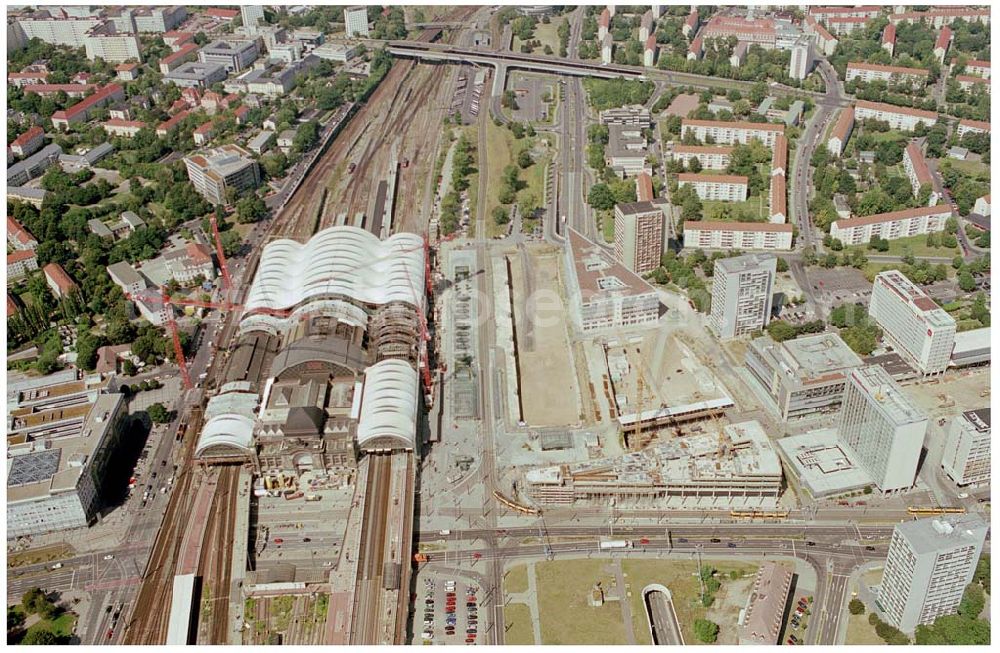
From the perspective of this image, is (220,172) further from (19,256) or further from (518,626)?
(518,626)

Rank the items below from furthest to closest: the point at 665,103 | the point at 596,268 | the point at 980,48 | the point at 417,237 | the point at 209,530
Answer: the point at 980,48
the point at 665,103
the point at 417,237
the point at 596,268
the point at 209,530

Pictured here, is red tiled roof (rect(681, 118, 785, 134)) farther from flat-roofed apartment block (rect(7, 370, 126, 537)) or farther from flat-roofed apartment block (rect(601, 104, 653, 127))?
flat-roofed apartment block (rect(7, 370, 126, 537))

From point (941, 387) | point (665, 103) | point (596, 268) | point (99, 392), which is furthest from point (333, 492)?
point (665, 103)

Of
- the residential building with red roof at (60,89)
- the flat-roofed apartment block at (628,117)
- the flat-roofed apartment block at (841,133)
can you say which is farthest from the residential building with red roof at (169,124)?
the flat-roofed apartment block at (841,133)

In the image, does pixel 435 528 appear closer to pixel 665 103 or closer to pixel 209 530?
pixel 209 530

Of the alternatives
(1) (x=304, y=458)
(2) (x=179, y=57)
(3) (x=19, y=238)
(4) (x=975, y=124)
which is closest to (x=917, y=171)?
(4) (x=975, y=124)

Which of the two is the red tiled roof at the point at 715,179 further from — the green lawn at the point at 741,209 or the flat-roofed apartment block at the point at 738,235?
the flat-roofed apartment block at the point at 738,235

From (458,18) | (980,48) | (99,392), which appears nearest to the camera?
(99,392)
